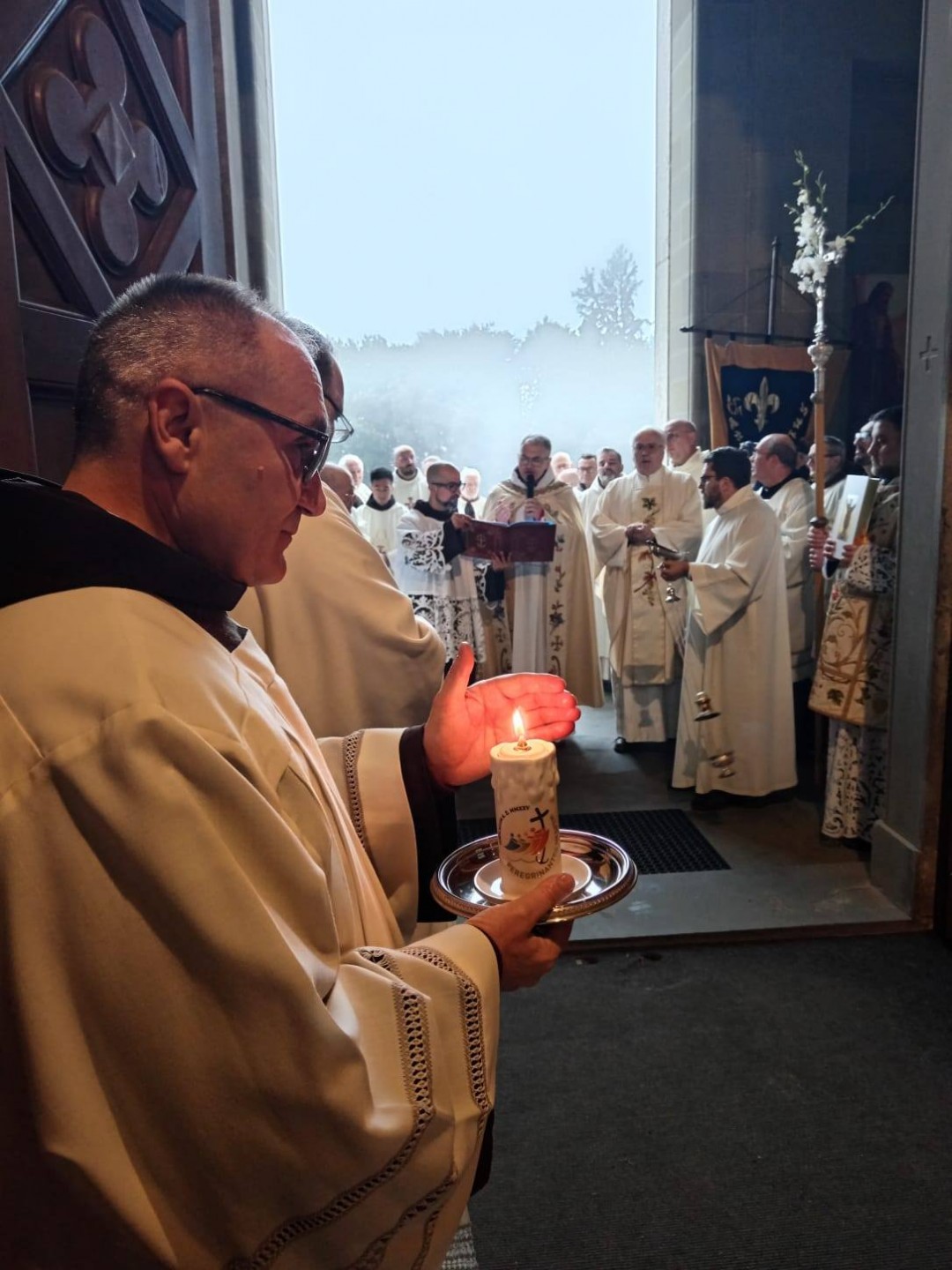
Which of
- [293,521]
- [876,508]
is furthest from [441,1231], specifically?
[876,508]

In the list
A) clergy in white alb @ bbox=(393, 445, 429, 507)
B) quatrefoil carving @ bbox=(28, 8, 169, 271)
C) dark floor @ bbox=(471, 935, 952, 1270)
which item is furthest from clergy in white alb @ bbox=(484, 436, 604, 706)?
quatrefoil carving @ bbox=(28, 8, 169, 271)

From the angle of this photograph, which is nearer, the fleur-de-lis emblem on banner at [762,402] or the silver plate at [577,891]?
the silver plate at [577,891]

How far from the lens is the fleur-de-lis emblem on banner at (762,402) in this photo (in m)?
8.30

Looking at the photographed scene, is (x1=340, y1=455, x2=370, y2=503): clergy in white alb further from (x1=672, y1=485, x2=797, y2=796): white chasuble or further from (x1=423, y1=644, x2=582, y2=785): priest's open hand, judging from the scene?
(x1=423, y1=644, x2=582, y2=785): priest's open hand

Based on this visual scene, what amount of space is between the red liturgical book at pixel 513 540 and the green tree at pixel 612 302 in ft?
14.5

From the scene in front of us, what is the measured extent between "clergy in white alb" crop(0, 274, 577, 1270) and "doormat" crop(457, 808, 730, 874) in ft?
10.5

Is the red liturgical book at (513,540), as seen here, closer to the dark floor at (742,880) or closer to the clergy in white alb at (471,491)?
the dark floor at (742,880)

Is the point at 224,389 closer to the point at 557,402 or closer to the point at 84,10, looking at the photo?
the point at 84,10

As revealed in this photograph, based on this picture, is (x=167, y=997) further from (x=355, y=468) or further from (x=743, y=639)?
(x=355, y=468)

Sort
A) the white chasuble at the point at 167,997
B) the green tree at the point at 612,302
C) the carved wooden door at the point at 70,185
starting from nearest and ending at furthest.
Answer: the white chasuble at the point at 167,997, the carved wooden door at the point at 70,185, the green tree at the point at 612,302

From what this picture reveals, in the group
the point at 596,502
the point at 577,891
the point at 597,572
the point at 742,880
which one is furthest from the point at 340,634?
the point at 596,502

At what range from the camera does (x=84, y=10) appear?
5.33 feet

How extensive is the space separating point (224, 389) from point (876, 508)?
380 cm

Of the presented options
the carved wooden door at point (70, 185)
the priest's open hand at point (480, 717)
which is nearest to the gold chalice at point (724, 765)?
the priest's open hand at point (480, 717)
